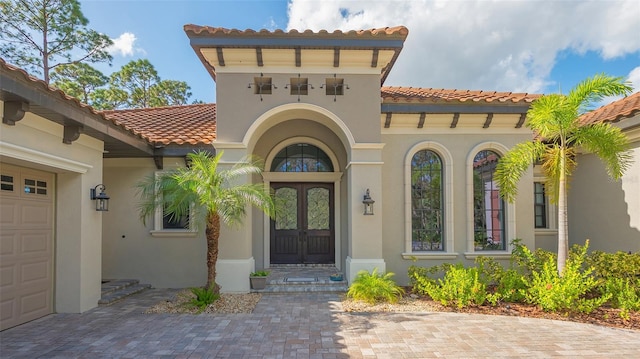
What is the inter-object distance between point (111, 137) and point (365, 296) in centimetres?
619

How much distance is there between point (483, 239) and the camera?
28.6ft

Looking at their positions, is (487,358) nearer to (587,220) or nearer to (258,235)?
(258,235)

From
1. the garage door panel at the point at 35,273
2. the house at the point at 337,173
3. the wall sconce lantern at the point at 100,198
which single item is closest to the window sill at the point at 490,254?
the house at the point at 337,173

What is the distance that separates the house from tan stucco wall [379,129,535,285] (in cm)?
4

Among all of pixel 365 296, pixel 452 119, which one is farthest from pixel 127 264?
pixel 452 119

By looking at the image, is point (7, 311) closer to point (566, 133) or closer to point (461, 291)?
point (461, 291)

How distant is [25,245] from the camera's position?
5840 millimetres

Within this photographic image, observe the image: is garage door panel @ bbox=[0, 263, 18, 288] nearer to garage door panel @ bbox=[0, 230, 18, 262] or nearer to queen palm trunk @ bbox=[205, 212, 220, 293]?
garage door panel @ bbox=[0, 230, 18, 262]

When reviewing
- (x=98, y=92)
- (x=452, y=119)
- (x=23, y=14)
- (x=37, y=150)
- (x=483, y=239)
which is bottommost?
(x=483, y=239)

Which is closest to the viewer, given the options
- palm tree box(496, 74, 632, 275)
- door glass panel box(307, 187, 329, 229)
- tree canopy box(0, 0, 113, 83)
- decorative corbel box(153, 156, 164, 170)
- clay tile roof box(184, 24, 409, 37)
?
palm tree box(496, 74, 632, 275)

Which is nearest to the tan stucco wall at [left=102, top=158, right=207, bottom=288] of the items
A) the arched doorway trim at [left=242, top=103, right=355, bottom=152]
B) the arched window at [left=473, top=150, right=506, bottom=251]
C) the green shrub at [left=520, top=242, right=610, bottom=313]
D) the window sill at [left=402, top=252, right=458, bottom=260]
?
the arched doorway trim at [left=242, top=103, right=355, bottom=152]

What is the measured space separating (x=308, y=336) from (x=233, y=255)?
324 centimetres

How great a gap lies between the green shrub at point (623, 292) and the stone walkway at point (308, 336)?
1.15 metres

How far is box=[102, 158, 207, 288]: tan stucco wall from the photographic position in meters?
8.63
